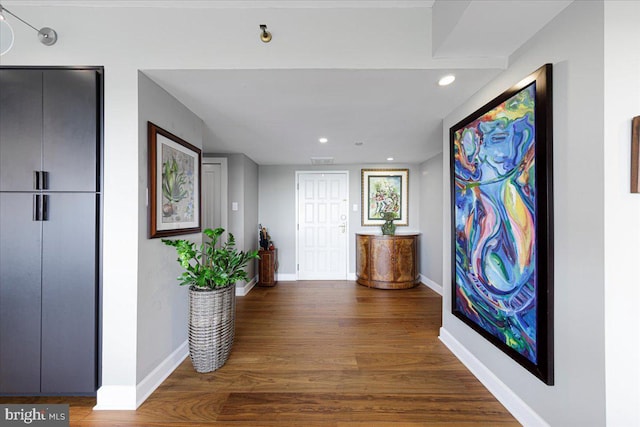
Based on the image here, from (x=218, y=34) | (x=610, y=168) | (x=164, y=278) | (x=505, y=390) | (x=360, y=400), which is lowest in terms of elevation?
(x=360, y=400)

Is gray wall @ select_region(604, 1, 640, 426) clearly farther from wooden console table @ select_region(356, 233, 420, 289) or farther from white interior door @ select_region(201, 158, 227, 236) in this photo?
white interior door @ select_region(201, 158, 227, 236)

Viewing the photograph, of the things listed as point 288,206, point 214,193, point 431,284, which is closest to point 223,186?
point 214,193

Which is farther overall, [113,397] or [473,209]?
[473,209]

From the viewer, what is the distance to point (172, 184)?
1985 millimetres

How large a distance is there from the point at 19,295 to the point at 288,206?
3.53m

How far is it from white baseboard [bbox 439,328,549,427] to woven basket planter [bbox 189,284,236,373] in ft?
6.31

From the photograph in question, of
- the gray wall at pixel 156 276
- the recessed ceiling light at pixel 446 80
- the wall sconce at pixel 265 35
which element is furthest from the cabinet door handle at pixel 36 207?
the recessed ceiling light at pixel 446 80

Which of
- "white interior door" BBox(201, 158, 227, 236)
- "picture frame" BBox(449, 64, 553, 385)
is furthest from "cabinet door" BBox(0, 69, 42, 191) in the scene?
"picture frame" BBox(449, 64, 553, 385)

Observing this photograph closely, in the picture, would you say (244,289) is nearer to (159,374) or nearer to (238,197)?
(238,197)

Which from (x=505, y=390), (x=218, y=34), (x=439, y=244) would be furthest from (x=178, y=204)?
(x=439, y=244)

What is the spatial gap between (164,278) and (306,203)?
3126 millimetres

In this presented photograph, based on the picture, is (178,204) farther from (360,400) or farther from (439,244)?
(439,244)

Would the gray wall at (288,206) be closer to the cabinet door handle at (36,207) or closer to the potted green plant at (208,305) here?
the potted green plant at (208,305)

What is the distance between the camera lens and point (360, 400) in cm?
170
